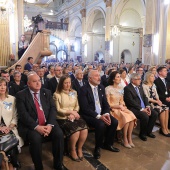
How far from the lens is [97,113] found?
314 centimetres

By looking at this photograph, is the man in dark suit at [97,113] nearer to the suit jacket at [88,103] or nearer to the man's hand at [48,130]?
the suit jacket at [88,103]

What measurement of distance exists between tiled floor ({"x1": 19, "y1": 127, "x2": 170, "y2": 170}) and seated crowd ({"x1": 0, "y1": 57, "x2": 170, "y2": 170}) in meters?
0.11

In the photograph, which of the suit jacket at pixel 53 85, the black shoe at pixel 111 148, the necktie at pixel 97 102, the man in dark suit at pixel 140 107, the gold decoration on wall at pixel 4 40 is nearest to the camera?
the black shoe at pixel 111 148

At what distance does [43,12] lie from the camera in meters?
26.3

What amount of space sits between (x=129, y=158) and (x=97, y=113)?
845mm

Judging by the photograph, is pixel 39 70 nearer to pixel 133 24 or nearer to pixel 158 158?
pixel 158 158

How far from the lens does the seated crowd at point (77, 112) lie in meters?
2.54

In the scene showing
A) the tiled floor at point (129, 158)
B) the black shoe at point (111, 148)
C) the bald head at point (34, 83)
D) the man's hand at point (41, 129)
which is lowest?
the tiled floor at point (129, 158)

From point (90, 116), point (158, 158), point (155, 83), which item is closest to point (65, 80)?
point (90, 116)

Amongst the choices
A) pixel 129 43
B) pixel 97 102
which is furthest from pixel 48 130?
pixel 129 43

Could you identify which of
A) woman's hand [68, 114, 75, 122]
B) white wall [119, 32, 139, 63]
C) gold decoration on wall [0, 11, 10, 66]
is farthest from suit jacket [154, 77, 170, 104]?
white wall [119, 32, 139, 63]

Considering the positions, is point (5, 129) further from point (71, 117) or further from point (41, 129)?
point (71, 117)

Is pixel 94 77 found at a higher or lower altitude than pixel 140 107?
higher

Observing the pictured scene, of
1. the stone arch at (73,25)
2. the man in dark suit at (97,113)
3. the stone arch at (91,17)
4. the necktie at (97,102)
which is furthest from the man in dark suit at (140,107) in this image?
the stone arch at (73,25)
